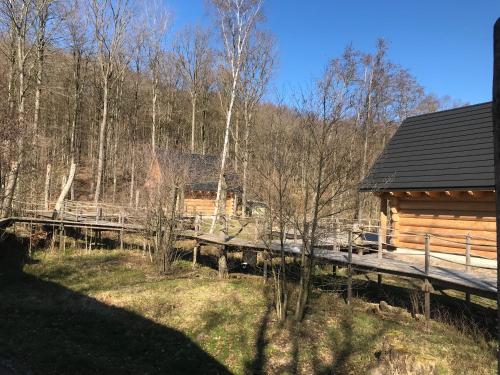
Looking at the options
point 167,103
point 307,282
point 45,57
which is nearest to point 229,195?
point 167,103

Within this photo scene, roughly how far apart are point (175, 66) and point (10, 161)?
79.3 feet

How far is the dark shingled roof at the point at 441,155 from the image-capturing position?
13.2m

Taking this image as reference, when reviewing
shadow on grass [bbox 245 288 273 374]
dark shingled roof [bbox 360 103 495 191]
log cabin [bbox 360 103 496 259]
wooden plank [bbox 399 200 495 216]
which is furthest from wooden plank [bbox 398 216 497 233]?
shadow on grass [bbox 245 288 273 374]

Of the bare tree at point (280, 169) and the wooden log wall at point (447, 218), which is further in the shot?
the wooden log wall at point (447, 218)

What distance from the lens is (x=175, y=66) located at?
3994cm

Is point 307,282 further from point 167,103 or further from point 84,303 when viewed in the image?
point 167,103

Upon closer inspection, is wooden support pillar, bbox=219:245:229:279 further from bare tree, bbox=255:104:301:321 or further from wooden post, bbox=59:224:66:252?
wooden post, bbox=59:224:66:252

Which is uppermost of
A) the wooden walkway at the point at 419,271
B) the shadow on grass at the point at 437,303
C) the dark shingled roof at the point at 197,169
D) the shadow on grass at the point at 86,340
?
the dark shingled roof at the point at 197,169

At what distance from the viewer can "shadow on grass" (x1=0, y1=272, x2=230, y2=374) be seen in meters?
8.19

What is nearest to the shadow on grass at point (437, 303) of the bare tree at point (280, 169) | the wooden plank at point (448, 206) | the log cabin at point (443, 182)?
the log cabin at point (443, 182)

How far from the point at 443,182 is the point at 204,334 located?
885 cm

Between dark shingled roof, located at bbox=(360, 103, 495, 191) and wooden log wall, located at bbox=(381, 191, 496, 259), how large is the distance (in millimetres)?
439

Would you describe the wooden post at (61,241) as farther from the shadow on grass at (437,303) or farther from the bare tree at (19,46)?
the shadow on grass at (437,303)

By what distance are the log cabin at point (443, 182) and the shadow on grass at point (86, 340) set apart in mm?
6760
